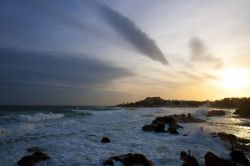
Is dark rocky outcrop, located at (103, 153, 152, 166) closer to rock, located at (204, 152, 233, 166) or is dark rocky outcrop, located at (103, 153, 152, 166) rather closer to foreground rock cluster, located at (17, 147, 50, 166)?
rock, located at (204, 152, 233, 166)

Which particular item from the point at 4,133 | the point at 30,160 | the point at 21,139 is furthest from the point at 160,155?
the point at 4,133

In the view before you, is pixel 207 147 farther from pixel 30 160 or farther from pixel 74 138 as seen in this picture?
pixel 30 160

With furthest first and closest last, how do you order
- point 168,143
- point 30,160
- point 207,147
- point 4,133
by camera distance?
point 4,133, point 168,143, point 207,147, point 30,160

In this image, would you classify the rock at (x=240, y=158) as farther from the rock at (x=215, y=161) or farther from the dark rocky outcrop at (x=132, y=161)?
the dark rocky outcrop at (x=132, y=161)

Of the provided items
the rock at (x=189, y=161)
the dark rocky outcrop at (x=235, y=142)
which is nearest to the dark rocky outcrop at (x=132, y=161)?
the rock at (x=189, y=161)

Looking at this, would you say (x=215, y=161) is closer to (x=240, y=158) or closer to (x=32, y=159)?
(x=240, y=158)

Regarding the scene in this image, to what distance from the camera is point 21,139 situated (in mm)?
19422

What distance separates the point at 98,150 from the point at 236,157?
7.54 m

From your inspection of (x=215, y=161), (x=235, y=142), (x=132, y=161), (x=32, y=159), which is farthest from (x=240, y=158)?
(x=32, y=159)

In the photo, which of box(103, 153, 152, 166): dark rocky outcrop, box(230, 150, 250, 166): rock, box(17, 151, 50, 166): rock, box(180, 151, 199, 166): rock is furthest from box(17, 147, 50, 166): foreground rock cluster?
box(230, 150, 250, 166): rock

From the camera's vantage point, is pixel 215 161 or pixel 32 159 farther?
pixel 32 159

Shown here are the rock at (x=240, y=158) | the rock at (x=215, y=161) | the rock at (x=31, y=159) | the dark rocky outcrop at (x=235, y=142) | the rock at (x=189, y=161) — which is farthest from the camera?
the dark rocky outcrop at (x=235, y=142)

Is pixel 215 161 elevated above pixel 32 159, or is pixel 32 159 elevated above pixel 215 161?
pixel 215 161

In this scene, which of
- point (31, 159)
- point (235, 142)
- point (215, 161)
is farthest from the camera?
point (235, 142)
